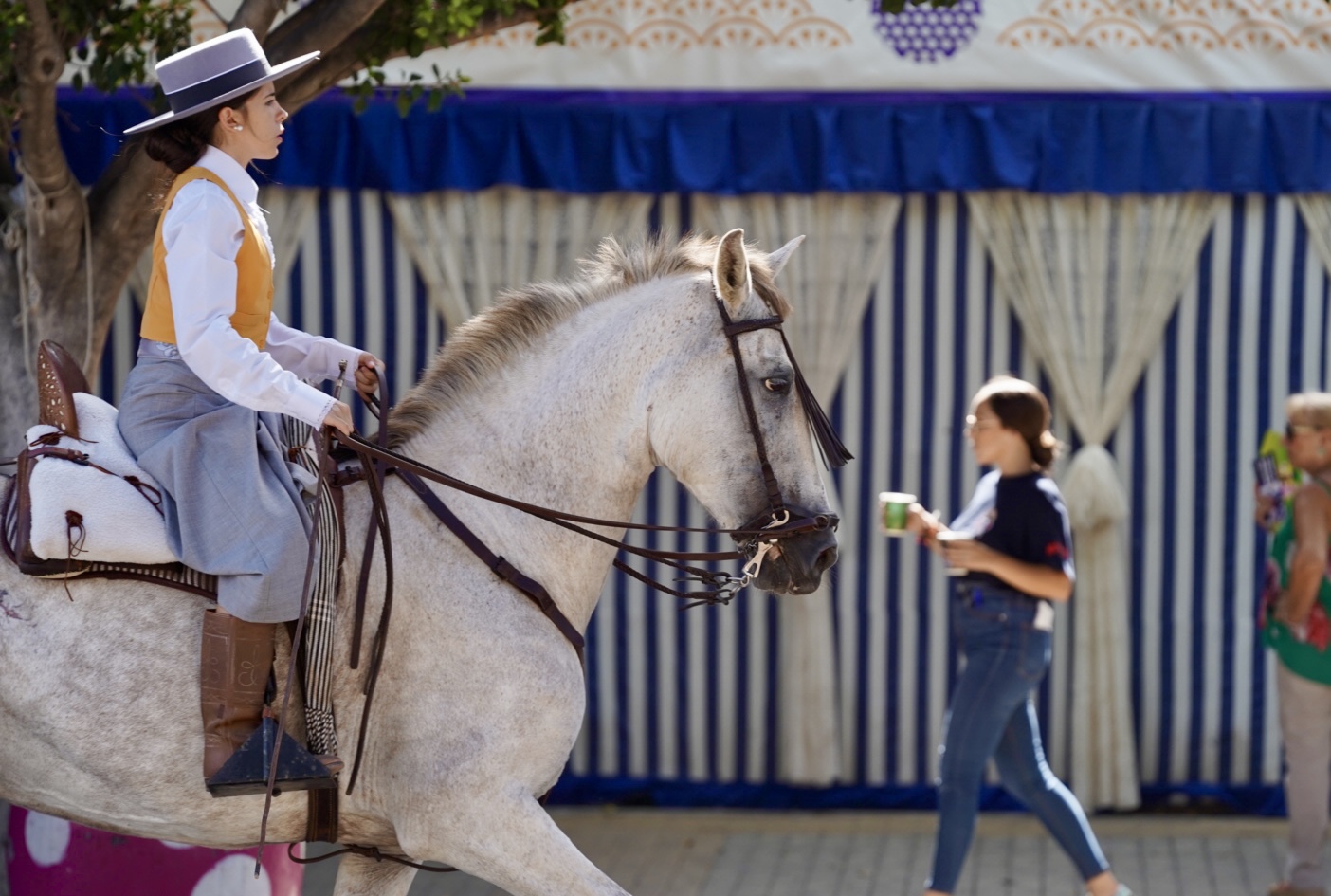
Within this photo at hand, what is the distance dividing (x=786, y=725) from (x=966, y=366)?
5.93 feet

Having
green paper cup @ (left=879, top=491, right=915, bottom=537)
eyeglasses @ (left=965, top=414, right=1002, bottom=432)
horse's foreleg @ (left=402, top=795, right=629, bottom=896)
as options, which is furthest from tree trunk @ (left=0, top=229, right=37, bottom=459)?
eyeglasses @ (left=965, top=414, right=1002, bottom=432)

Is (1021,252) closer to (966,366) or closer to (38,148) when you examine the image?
(966,366)

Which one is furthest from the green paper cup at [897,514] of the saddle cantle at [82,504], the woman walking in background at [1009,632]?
the saddle cantle at [82,504]

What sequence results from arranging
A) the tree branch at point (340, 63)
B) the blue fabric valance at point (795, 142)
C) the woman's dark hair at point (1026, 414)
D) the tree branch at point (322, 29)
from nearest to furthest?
the tree branch at point (322, 29), the tree branch at point (340, 63), the woman's dark hair at point (1026, 414), the blue fabric valance at point (795, 142)

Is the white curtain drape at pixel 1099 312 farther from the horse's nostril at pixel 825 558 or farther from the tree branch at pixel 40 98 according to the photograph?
the tree branch at pixel 40 98

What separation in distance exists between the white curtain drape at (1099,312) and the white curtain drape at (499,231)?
5.45 ft

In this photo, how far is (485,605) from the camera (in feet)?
11.7

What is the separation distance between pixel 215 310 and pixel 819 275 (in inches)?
158

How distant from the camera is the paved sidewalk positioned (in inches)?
250

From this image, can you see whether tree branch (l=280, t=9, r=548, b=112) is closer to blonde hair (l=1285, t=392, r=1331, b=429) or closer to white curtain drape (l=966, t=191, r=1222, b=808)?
white curtain drape (l=966, t=191, r=1222, b=808)

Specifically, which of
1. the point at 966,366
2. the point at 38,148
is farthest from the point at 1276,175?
the point at 38,148

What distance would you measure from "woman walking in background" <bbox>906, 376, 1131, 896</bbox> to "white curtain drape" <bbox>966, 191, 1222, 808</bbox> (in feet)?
4.75

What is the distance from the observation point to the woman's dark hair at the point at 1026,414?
540 centimetres

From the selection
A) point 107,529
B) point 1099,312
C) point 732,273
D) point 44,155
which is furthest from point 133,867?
point 1099,312
